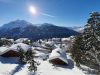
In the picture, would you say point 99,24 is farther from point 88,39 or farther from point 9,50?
point 9,50

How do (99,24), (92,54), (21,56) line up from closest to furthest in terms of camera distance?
(99,24), (92,54), (21,56)

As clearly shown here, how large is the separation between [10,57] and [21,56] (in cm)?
634

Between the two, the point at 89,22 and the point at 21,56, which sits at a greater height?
the point at 89,22

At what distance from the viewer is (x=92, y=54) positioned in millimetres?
38094

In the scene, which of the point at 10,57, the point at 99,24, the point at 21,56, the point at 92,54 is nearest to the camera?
the point at 99,24

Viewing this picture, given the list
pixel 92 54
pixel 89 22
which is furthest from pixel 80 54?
pixel 89 22

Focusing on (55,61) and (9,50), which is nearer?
(55,61)

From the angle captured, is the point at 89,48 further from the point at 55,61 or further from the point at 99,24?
the point at 55,61

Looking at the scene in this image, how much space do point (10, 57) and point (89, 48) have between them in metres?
25.3

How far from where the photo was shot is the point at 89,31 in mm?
36594

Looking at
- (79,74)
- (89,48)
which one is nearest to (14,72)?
(79,74)

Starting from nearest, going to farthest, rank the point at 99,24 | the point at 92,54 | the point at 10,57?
the point at 99,24 < the point at 92,54 < the point at 10,57

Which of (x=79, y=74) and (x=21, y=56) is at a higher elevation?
(x=21, y=56)

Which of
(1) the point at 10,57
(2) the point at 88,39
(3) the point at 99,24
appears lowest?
(1) the point at 10,57
